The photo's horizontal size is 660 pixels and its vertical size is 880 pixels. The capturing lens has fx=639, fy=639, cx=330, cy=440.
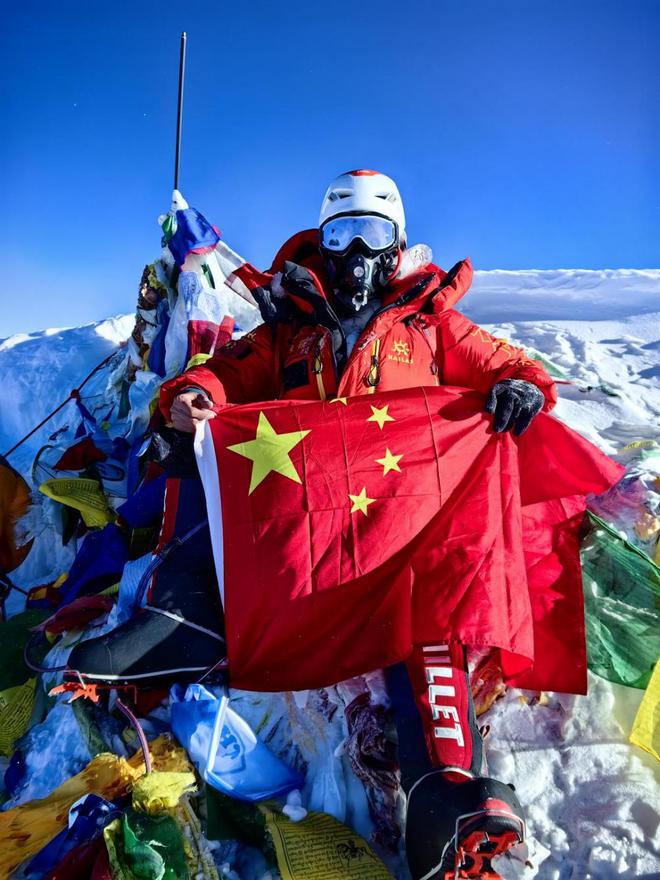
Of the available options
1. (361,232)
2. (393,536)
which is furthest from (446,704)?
(361,232)

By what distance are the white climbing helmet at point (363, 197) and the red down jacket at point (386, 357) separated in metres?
0.39

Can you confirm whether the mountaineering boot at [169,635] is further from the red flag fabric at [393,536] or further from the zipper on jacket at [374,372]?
the zipper on jacket at [374,372]

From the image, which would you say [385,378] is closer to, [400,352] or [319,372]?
[400,352]

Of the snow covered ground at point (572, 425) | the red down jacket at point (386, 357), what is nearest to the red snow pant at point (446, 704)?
the snow covered ground at point (572, 425)

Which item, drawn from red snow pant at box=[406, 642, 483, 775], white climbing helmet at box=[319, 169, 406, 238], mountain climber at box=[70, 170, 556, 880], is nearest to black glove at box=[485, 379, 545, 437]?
mountain climber at box=[70, 170, 556, 880]

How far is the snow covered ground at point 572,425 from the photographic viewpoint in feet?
5.93

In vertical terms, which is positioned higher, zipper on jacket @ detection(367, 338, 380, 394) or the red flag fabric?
zipper on jacket @ detection(367, 338, 380, 394)

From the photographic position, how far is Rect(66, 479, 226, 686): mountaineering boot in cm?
219

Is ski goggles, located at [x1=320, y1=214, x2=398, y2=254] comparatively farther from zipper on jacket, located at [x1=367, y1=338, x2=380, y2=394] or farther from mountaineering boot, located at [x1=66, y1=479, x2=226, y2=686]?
mountaineering boot, located at [x1=66, y1=479, x2=226, y2=686]

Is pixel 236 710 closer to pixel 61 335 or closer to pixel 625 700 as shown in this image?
pixel 625 700

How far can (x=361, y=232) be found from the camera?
3.02m

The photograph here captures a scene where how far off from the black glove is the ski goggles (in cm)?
101

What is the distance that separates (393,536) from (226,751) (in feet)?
2.90

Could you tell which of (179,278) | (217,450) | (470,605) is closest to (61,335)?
(179,278)
